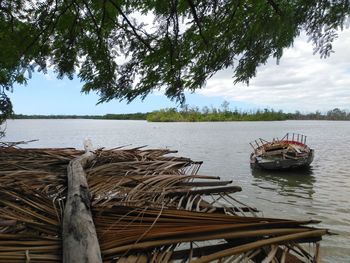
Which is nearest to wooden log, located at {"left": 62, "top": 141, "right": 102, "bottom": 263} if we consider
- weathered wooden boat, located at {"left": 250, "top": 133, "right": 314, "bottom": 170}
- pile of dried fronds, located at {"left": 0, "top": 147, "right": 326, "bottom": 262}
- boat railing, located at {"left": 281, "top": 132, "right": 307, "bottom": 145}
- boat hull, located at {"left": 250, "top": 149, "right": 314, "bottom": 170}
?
pile of dried fronds, located at {"left": 0, "top": 147, "right": 326, "bottom": 262}

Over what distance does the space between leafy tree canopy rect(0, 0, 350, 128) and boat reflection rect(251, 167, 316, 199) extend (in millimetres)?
13732

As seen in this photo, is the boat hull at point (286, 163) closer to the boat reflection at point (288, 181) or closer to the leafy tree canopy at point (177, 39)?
the boat reflection at point (288, 181)

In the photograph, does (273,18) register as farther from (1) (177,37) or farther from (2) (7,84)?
(2) (7,84)

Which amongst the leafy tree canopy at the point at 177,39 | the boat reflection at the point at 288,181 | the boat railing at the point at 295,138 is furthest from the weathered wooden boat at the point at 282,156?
the leafy tree canopy at the point at 177,39

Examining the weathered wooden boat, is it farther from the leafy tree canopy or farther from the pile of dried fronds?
the pile of dried fronds

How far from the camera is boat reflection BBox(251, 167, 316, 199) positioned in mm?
16953

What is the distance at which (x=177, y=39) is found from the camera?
3502 mm

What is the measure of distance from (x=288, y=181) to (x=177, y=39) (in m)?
18.3

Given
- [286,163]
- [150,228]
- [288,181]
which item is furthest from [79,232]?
[286,163]

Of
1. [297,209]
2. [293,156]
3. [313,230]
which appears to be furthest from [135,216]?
[293,156]

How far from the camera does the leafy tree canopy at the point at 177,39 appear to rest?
3.27 m

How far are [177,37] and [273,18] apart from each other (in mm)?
921

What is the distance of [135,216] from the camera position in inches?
72.9

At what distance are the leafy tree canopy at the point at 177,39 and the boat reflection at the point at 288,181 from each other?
13.7 metres
